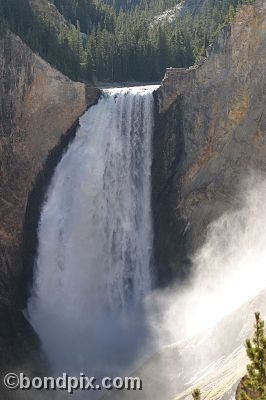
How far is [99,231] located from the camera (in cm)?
3681

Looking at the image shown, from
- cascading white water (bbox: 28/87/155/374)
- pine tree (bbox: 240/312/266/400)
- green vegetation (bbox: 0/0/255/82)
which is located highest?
green vegetation (bbox: 0/0/255/82)

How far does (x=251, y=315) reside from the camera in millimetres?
21594

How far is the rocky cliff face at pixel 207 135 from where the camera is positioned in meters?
32.1

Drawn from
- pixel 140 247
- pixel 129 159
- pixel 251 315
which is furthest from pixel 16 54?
pixel 251 315

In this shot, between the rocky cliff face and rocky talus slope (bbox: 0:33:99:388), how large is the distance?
6.54 metres

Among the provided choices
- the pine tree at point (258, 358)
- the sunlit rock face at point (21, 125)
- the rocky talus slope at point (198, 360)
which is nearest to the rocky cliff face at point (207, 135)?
the sunlit rock face at point (21, 125)

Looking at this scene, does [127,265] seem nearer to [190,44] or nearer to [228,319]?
[228,319]

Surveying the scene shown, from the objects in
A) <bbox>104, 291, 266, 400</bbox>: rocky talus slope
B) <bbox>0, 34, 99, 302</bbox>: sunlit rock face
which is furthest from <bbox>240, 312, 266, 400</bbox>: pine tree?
<bbox>0, 34, 99, 302</bbox>: sunlit rock face

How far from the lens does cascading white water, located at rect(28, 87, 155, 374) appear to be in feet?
114

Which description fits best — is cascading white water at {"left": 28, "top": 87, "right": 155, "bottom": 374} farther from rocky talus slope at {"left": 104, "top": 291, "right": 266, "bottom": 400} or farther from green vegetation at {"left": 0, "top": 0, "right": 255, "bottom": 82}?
green vegetation at {"left": 0, "top": 0, "right": 255, "bottom": 82}

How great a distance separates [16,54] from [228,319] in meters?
23.0

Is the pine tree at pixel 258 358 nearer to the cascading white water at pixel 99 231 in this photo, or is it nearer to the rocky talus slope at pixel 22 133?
the cascading white water at pixel 99 231

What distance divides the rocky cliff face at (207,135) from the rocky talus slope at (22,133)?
6539mm

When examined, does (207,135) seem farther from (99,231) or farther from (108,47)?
(108,47)
